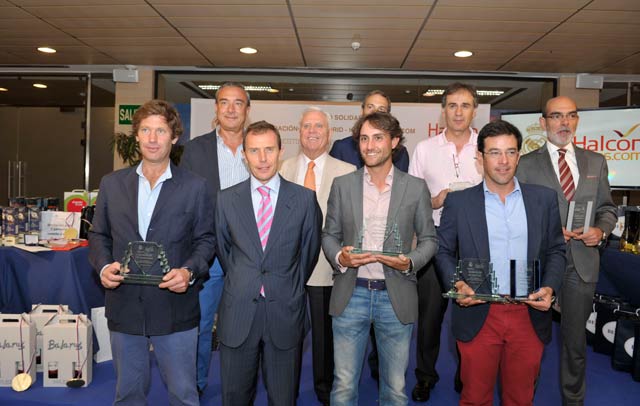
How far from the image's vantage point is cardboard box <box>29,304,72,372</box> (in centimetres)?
372

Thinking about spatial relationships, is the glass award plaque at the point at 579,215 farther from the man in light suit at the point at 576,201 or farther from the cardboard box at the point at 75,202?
the cardboard box at the point at 75,202

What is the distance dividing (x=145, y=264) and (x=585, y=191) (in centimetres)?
237

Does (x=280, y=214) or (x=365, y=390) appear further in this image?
(x=365, y=390)

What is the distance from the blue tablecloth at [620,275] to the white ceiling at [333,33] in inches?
97.3

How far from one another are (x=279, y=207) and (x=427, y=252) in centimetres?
74

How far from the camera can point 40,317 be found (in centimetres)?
375

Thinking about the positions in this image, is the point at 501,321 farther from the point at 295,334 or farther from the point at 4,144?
the point at 4,144

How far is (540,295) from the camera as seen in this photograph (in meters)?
2.18

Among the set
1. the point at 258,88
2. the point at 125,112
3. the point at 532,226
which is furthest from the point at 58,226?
the point at 258,88

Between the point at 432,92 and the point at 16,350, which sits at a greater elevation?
the point at 432,92

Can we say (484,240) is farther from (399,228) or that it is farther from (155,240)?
(155,240)

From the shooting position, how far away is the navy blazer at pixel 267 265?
2.30 metres

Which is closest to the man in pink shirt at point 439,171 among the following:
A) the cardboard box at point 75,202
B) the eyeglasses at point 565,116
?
the eyeglasses at point 565,116

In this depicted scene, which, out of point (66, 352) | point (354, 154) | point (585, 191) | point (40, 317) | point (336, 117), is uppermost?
point (336, 117)
